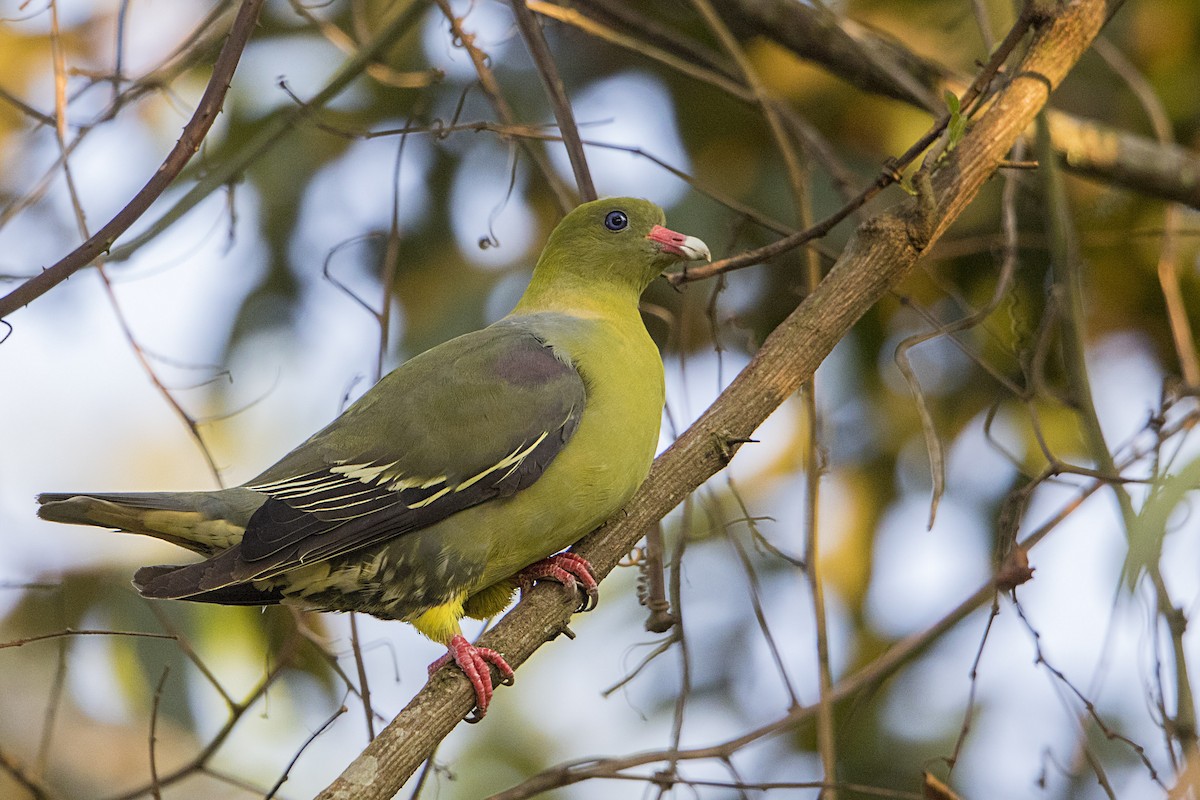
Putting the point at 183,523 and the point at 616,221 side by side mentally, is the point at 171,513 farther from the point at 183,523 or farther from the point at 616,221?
the point at 616,221

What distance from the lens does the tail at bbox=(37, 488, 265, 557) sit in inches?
112

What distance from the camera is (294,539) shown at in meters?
2.97

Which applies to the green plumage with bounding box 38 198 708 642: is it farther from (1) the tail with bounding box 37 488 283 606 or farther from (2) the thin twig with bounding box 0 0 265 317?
(2) the thin twig with bounding box 0 0 265 317

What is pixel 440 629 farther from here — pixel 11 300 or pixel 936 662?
pixel 936 662

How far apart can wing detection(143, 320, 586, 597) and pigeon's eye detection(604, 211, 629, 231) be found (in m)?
0.56

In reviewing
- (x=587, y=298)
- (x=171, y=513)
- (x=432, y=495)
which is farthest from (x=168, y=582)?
(x=587, y=298)

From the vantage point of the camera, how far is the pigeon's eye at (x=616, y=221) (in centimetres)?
392

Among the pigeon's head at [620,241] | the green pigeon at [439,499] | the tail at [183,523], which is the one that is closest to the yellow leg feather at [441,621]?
the green pigeon at [439,499]

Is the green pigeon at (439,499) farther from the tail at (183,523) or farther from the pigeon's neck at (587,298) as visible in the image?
the pigeon's neck at (587,298)

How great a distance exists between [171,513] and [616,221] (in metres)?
1.68

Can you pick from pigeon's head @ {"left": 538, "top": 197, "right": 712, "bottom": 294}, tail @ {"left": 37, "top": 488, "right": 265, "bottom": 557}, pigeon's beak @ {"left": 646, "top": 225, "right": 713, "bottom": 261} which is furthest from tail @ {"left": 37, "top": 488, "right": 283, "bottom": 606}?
pigeon's beak @ {"left": 646, "top": 225, "right": 713, "bottom": 261}

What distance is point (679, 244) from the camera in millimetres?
3891

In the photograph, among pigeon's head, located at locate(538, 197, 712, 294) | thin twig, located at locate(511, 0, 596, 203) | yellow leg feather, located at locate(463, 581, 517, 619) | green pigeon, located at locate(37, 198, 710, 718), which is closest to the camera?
green pigeon, located at locate(37, 198, 710, 718)

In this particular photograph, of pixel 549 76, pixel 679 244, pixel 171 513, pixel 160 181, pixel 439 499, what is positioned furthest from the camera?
pixel 679 244
